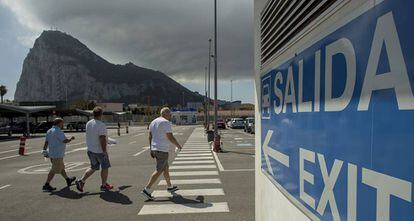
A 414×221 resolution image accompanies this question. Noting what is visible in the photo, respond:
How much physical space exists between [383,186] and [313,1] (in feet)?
5.38

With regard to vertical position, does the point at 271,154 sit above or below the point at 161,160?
above

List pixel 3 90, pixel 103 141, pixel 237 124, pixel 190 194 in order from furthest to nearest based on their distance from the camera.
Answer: pixel 3 90, pixel 237 124, pixel 103 141, pixel 190 194

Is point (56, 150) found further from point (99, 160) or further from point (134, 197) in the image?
point (134, 197)

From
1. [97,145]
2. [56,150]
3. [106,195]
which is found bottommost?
[106,195]

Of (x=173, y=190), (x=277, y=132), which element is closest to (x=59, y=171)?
(x=173, y=190)

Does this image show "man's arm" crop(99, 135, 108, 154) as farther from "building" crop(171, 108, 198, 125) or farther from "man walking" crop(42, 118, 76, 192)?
"building" crop(171, 108, 198, 125)

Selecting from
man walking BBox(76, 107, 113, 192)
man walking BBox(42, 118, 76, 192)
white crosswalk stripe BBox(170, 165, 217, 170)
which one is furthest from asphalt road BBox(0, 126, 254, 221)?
man walking BBox(76, 107, 113, 192)

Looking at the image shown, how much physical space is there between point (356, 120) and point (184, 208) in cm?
629

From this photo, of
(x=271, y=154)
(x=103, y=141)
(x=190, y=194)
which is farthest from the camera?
(x=103, y=141)

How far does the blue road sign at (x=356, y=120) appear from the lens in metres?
1.96

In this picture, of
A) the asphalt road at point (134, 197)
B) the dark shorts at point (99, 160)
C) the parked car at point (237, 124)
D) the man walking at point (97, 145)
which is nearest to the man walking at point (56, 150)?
the asphalt road at point (134, 197)

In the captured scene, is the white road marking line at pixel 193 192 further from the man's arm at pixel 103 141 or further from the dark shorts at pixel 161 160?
the man's arm at pixel 103 141

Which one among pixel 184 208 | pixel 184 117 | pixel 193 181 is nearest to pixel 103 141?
pixel 193 181

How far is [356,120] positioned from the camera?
2.44 m
